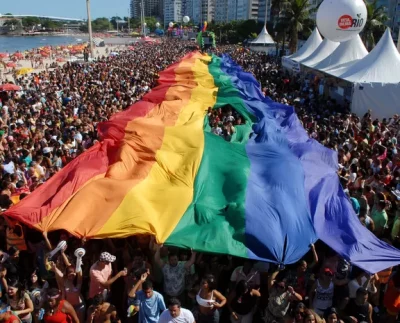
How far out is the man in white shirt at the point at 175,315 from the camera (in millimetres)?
3986

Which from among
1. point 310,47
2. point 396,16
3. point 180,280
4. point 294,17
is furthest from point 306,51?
Result: point 396,16

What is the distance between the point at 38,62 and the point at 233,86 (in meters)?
35.1

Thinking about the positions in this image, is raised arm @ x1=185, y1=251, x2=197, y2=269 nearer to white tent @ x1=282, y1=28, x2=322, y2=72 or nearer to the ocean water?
white tent @ x1=282, y1=28, x2=322, y2=72

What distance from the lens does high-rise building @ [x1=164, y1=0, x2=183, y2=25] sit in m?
171

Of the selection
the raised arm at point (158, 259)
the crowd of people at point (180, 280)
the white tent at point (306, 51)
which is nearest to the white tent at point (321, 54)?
the white tent at point (306, 51)

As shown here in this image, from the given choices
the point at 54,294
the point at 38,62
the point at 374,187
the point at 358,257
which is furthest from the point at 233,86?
the point at 38,62

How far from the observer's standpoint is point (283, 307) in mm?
4391

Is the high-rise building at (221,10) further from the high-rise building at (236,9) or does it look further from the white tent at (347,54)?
the white tent at (347,54)

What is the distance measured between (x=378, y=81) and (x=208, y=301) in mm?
12433

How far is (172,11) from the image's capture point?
176m

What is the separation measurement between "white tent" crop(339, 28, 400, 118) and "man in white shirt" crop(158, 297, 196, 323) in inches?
483

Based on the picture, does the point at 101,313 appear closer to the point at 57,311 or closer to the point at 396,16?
the point at 57,311

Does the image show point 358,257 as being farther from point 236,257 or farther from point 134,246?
point 134,246

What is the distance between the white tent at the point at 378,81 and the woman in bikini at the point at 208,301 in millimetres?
11763
